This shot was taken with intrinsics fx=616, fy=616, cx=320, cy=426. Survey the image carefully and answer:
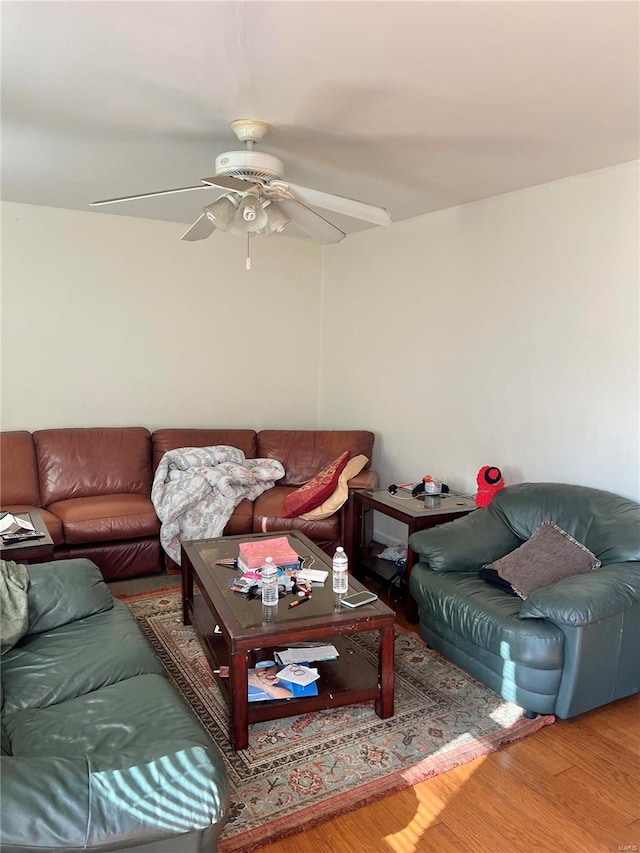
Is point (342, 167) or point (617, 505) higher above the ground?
point (342, 167)

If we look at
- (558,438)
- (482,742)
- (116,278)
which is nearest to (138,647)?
(482,742)

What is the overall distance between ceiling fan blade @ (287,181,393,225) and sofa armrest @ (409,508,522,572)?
1.55 meters

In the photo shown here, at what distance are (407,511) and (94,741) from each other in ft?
7.17

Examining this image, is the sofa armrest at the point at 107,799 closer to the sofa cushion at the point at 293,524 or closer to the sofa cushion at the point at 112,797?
the sofa cushion at the point at 112,797

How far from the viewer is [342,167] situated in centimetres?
316

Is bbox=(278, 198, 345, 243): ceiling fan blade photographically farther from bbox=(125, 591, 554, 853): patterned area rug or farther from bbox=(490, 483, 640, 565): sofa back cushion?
bbox=(125, 591, 554, 853): patterned area rug

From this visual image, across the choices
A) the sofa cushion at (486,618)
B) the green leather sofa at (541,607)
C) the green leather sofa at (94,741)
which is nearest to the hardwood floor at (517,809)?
the green leather sofa at (541,607)

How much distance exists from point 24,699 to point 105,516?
1959 millimetres

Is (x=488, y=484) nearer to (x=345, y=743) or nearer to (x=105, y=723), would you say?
(x=345, y=743)

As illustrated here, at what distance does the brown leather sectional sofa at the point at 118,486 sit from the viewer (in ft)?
12.6

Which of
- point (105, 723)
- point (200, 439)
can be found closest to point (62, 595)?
point (105, 723)

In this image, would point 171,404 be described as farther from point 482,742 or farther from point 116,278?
point 482,742

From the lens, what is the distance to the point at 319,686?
2490 millimetres

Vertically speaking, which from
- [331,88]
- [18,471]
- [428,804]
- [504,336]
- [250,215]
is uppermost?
[331,88]
